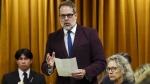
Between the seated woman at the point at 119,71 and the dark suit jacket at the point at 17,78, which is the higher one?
the seated woman at the point at 119,71

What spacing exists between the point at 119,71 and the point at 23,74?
5.01 feet

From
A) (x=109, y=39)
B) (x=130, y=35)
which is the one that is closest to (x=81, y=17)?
(x=109, y=39)

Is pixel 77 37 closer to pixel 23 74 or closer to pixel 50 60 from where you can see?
pixel 50 60

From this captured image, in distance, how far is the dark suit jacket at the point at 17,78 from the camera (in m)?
3.75

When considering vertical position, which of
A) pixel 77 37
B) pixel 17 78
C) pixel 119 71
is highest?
pixel 77 37

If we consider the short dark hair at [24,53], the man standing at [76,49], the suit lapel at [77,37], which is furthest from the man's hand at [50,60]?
the short dark hair at [24,53]

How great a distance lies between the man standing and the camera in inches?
84.4

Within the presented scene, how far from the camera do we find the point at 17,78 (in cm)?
380

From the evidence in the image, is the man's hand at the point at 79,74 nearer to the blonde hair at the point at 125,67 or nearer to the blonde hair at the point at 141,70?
the blonde hair at the point at 141,70

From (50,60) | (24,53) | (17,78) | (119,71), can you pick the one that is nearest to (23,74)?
(17,78)

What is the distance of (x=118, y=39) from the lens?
3.91m

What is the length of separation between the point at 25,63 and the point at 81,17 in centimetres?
105

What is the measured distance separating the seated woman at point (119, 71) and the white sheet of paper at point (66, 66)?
97 cm

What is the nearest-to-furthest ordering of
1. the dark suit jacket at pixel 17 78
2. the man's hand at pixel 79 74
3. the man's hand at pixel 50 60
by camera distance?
the man's hand at pixel 79 74 < the man's hand at pixel 50 60 < the dark suit jacket at pixel 17 78
